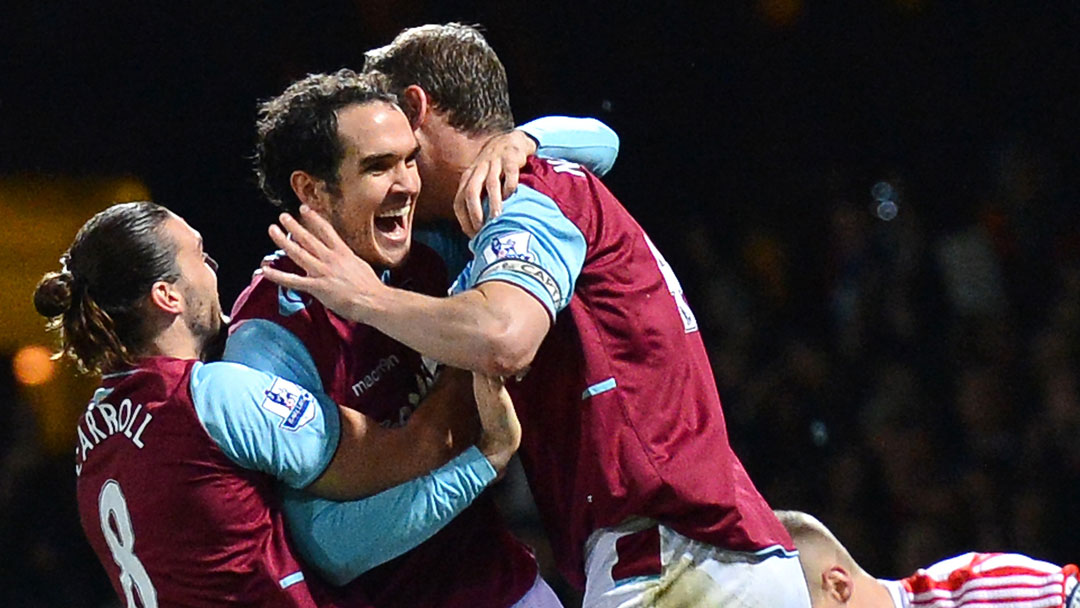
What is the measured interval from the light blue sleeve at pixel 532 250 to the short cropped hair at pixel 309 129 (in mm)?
369

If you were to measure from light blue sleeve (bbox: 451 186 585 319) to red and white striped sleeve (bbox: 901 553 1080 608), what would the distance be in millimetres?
1700

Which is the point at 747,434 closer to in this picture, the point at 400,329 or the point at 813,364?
the point at 813,364

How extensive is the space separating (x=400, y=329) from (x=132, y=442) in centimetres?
58

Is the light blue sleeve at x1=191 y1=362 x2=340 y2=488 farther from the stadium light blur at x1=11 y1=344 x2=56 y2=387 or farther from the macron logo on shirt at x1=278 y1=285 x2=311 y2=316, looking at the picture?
the stadium light blur at x1=11 y1=344 x2=56 y2=387

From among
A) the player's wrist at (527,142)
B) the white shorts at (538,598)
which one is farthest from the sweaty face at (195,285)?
the white shorts at (538,598)

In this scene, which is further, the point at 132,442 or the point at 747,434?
the point at 747,434

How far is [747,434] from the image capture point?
22.3 ft

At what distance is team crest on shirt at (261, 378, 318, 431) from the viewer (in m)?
2.75

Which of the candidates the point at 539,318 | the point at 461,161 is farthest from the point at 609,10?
the point at 539,318

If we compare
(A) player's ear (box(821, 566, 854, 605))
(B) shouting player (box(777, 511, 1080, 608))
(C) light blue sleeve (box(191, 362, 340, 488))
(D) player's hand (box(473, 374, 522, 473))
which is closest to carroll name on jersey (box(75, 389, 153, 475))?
(C) light blue sleeve (box(191, 362, 340, 488))

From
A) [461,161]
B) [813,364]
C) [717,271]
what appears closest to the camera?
[461,161]

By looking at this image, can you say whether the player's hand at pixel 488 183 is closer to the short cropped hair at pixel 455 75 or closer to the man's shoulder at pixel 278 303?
the short cropped hair at pixel 455 75

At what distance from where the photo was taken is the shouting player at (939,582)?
3850 mm

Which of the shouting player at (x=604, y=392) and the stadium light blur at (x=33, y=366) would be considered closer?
the shouting player at (x=604, y=392)
